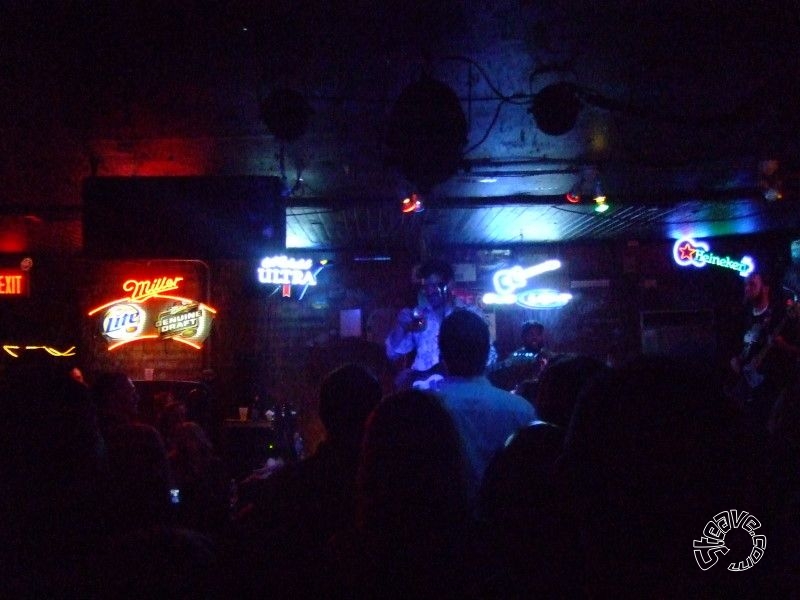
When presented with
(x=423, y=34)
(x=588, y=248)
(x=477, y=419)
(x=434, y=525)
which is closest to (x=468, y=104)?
(x=423, y=34)

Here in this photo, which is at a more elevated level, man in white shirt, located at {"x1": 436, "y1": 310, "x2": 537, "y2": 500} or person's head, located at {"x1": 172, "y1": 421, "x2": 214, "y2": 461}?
man in white shirt, located at {"x1": 436, "y1": 310, "x2": 537, "y2": 500}

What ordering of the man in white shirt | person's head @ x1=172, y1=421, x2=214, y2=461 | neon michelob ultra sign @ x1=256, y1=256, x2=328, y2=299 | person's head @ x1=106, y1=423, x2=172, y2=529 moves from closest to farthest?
1. the man in white shirt
2. person's head @ x1=106, y1=423, x2=172, y2=529
3. person's head @ x1=172, y1=421, x2=214, y2=461
4. neon michelob ultra sign @ x1=256, y1=256, x2=328, y2=299

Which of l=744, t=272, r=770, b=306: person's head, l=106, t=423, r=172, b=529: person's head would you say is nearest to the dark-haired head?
l=744, t=272, r=770, b=306: person's head

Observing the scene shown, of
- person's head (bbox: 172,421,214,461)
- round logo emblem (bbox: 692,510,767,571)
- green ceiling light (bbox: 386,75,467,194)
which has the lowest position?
person's head (bbox: 172,421,214,461)

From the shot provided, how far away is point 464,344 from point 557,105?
2.28m

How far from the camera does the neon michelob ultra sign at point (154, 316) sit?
34.3 ft

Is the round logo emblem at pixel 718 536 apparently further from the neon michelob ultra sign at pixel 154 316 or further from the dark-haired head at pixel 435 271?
the neon michelob ultra sign at pixel 154 316

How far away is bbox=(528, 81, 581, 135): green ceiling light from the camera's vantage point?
14.4 ft

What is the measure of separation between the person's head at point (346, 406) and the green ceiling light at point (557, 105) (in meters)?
2.84

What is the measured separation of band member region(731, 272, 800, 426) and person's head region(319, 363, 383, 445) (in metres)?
4.84

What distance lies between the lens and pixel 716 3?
3.64 meters

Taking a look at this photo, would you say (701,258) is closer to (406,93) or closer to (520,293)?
(520,293)

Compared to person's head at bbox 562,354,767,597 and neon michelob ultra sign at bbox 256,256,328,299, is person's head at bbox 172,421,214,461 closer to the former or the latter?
person's head at bbox 562,354,767,597

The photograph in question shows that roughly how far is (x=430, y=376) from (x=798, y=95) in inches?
155
